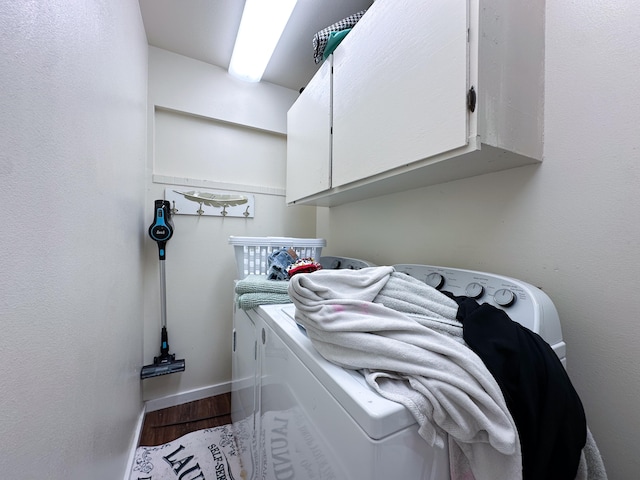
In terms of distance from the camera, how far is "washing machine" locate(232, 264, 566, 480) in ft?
1.35

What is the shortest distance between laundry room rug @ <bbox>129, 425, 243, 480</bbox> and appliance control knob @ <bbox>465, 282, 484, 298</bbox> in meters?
1.45

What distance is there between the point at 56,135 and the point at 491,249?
53.3 inches

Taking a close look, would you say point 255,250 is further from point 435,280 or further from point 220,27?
point 220,27

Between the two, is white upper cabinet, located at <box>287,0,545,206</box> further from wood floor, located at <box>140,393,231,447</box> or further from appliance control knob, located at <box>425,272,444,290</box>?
wood floor, located at <box>140,393,231,447</box>

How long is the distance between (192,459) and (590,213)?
6.77ft

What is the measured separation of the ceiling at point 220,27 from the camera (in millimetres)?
1396

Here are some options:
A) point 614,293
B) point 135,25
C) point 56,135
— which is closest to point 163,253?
point 56,135

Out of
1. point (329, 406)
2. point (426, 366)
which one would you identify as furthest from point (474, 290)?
→ point (329, 406)

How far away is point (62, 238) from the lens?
2.02 feet

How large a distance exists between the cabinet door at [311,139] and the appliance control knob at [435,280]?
0.66 metres

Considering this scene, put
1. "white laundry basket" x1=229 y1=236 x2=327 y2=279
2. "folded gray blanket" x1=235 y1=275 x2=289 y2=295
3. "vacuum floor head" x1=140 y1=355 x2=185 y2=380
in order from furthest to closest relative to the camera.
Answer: "vacuum floor head" x1=140 y1=355 x2=185 y2=380 < "white laundry basket" x1=229 y1=236 x2=327 y2=279 < "folded gray blanket" x1=235 y1=275 x2=289 y2=295

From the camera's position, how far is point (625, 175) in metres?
0.67

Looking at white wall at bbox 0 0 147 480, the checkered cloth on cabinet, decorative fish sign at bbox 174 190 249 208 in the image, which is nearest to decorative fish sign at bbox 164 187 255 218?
decorative fish sign at bbox 174 190 249 208

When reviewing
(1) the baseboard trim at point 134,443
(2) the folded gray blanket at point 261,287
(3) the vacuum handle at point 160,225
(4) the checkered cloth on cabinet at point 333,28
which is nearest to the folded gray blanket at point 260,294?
(2) the folded gray blanket at point 261,287
